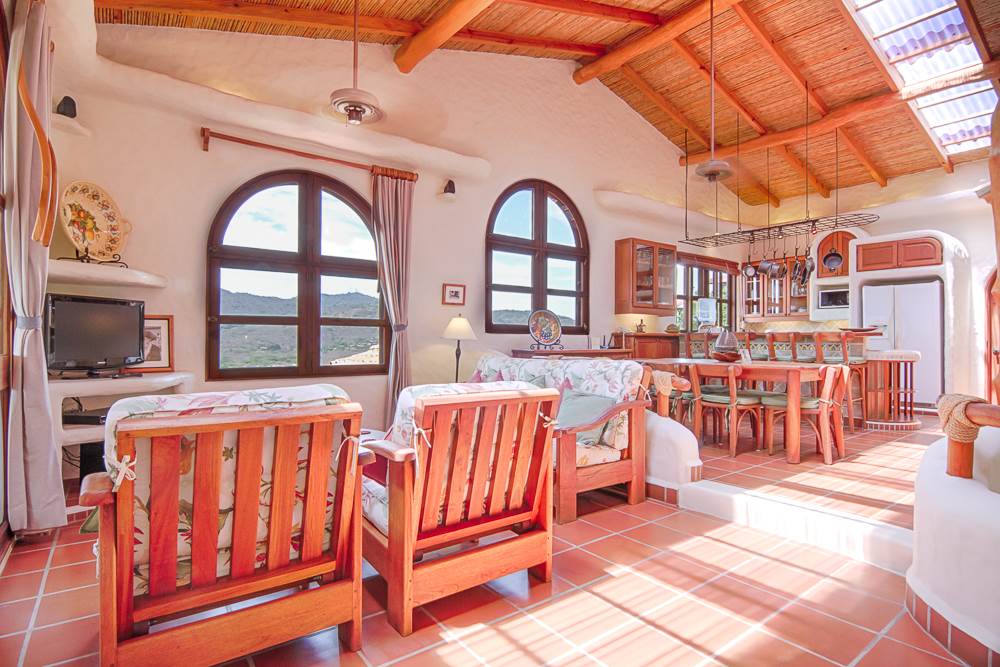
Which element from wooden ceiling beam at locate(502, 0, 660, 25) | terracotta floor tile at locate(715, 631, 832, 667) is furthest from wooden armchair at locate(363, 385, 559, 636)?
wooden ceiling beam at locate(502, 0, 660, 25)

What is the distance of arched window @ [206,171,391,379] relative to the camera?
4.52 metres

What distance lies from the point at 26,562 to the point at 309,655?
181cm

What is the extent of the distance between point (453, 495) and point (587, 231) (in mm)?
5632

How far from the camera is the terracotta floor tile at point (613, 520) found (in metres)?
3.06

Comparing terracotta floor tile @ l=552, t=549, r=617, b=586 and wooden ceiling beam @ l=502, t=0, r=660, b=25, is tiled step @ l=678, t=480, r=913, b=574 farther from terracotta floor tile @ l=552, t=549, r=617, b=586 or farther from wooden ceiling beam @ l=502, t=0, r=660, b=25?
→ wooden ceiling beam @ l=502, t=0, r=660, b=25

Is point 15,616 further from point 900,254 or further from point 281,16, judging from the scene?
point 900,254

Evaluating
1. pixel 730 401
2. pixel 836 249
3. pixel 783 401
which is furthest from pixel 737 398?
pixel 836 249

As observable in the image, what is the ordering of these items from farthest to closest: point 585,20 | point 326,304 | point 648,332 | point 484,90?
1. point 648,332
2. point 484,90
3. point 585,20
4. point 326,304

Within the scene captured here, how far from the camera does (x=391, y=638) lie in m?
1.93

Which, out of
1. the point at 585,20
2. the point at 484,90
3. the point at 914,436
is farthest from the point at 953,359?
the point at 484,90

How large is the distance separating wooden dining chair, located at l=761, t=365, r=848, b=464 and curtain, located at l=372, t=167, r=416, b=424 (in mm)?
3356

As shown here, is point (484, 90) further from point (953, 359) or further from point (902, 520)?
point (953, 359)

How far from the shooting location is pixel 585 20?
5676 millimetres

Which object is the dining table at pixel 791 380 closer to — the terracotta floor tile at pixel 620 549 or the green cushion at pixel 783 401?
the green cushion at pixel 783 401
